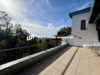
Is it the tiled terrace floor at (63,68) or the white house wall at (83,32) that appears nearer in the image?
the tiled terrace floor at (63,68)

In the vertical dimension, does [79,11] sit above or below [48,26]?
above

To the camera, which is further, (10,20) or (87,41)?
(10,20)

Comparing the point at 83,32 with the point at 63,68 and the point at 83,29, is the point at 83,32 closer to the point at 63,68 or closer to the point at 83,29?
the point at 83,29

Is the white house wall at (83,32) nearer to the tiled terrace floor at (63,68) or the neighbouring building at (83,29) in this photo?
the neighbouring building at (83,29)

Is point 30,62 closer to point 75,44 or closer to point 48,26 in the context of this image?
point 75,44

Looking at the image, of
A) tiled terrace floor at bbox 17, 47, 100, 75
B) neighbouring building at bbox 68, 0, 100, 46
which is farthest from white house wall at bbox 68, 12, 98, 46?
tiled terrace floor at bbox 17, 47, 100, 75

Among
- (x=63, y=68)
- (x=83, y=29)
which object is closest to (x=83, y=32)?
(x=83, y=29)

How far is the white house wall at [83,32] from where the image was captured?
729cm

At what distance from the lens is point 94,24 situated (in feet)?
23.7

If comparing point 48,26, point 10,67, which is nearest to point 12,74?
point 10,67

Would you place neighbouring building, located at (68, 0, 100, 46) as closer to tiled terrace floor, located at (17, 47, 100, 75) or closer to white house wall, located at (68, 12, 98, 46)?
white house wall, located at (68, 12, 98, 46)

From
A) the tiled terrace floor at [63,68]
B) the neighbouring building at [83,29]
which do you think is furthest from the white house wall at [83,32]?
the tiled terrace floor at [63,68]

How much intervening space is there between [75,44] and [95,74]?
681 centimetres

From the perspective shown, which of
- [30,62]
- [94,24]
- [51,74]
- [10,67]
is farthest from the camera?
[94,24]
